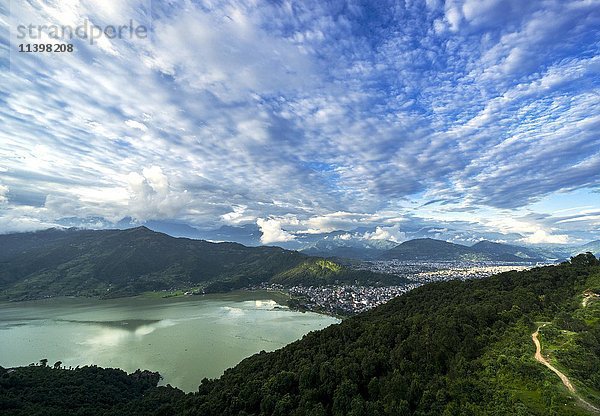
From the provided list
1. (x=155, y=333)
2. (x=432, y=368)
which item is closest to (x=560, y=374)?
(x=432, y=368)

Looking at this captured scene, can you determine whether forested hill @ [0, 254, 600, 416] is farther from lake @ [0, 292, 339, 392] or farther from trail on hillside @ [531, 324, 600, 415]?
lake @ [0, 292, 339, 392]

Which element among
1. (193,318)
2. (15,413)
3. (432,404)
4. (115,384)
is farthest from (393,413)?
(193,318)

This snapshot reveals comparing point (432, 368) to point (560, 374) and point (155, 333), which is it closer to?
point (560, 374)

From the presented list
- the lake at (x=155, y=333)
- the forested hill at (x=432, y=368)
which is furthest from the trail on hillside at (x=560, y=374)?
the lake at (x=155, y=333)

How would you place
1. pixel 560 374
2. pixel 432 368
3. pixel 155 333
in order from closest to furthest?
pixel 560 374, pixel 432 368, pixel 155 333

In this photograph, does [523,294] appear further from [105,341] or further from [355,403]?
[105,341]
